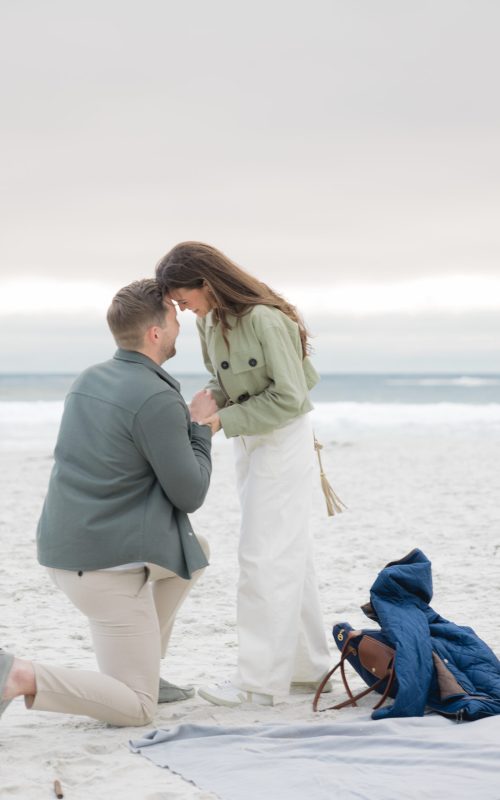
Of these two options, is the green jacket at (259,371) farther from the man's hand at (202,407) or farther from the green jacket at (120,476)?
the green jacket at (120,476)

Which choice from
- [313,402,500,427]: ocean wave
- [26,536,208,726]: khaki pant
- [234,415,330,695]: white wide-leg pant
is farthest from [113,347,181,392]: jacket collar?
[313,402,500,427]: ocean wave

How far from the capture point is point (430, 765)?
3107mm

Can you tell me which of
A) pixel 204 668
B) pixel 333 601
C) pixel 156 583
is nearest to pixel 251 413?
pixel 156 583

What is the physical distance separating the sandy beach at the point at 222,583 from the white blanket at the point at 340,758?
137 millimetres

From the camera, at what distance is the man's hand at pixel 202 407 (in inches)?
152

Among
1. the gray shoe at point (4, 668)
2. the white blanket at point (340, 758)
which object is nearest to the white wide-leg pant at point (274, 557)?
the white blanket at point (340, 758)

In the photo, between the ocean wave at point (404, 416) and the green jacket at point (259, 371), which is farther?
the ocean wave at point (404, 416)

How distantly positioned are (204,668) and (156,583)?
828 millimetres

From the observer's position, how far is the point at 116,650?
346cm

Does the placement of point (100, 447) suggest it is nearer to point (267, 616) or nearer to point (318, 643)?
point (267, 616)

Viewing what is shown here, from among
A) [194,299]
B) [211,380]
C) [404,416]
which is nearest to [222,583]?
[211,380]

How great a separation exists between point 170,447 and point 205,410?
1.70 feet

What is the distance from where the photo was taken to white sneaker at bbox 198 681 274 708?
12.6 feet

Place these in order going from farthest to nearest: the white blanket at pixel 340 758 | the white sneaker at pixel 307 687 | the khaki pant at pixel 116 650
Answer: the white sneaker at pixel 307 687, the khaki pant at pixel 116 650, the white blanket at pixel 340 758
